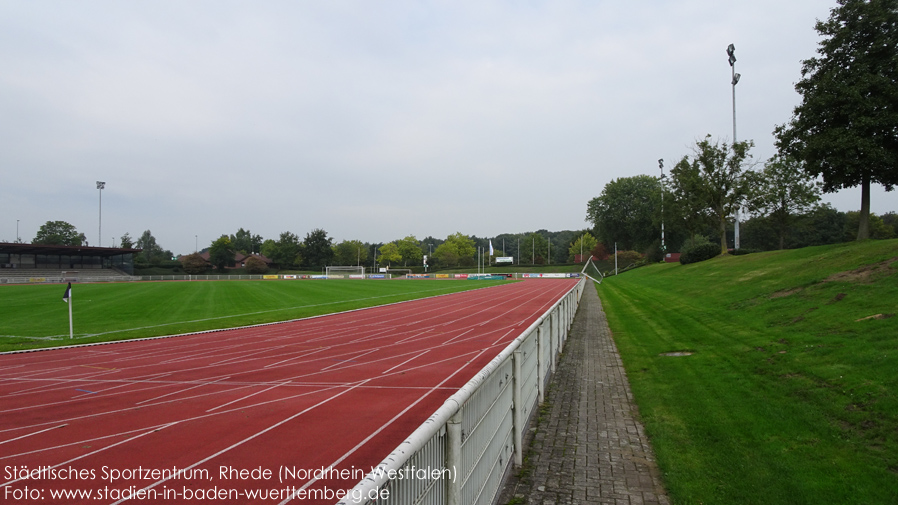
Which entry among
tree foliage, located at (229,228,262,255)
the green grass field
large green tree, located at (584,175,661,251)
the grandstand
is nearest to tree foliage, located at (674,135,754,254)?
the green grass field

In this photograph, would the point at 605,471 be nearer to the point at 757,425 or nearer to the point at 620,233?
the point at 757,425

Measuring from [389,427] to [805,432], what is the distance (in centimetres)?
544

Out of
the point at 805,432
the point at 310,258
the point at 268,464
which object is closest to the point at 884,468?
the point at 805,432

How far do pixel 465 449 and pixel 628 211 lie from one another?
4011 inches

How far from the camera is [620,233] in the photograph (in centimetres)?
9888

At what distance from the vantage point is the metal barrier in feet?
6.91

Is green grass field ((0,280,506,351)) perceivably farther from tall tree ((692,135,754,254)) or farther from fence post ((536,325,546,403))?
tall tree ((692,135,754,254))

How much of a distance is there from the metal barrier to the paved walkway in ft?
1.16

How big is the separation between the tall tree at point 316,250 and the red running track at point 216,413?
329 ft

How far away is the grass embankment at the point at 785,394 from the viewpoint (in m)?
4.70

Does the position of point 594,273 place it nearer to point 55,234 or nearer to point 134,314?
point 134,314

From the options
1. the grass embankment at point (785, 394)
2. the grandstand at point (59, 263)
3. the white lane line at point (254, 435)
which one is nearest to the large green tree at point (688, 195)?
the grass embankment at point (785, 394)

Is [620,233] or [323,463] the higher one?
[620,233]

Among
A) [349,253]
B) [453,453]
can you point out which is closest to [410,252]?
[349,253]
